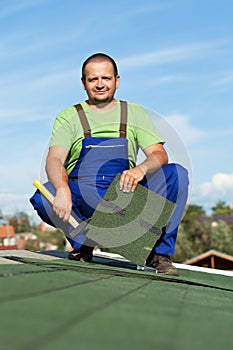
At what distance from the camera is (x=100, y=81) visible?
11.5 ft

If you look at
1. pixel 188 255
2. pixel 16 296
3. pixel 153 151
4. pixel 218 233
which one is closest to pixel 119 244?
pixel 153 151

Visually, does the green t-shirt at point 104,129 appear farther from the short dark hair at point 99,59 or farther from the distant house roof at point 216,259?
the distant house roof at point 216,259

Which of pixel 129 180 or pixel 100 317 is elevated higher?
pixel 129 180

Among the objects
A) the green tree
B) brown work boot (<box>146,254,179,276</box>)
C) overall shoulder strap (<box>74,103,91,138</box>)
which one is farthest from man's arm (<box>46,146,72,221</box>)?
the green tree

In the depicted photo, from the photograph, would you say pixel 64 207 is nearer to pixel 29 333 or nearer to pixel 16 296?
pixel 16 296

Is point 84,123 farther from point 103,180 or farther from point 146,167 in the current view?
point 146,167

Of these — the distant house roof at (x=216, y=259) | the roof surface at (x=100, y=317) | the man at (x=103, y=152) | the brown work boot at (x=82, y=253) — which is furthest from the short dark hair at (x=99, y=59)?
the distant house roof at (x=216, y=259)

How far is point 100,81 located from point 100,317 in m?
2.29

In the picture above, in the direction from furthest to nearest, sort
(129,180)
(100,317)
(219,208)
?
(219,208) < (129,180) < (100,317)

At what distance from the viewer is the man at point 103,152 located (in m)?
3.43

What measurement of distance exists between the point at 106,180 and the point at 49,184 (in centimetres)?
32

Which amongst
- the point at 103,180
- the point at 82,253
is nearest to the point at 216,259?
the point at 82,253

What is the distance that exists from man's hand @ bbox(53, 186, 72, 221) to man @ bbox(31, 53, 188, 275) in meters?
0.09

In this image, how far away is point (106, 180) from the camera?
11.5ft
